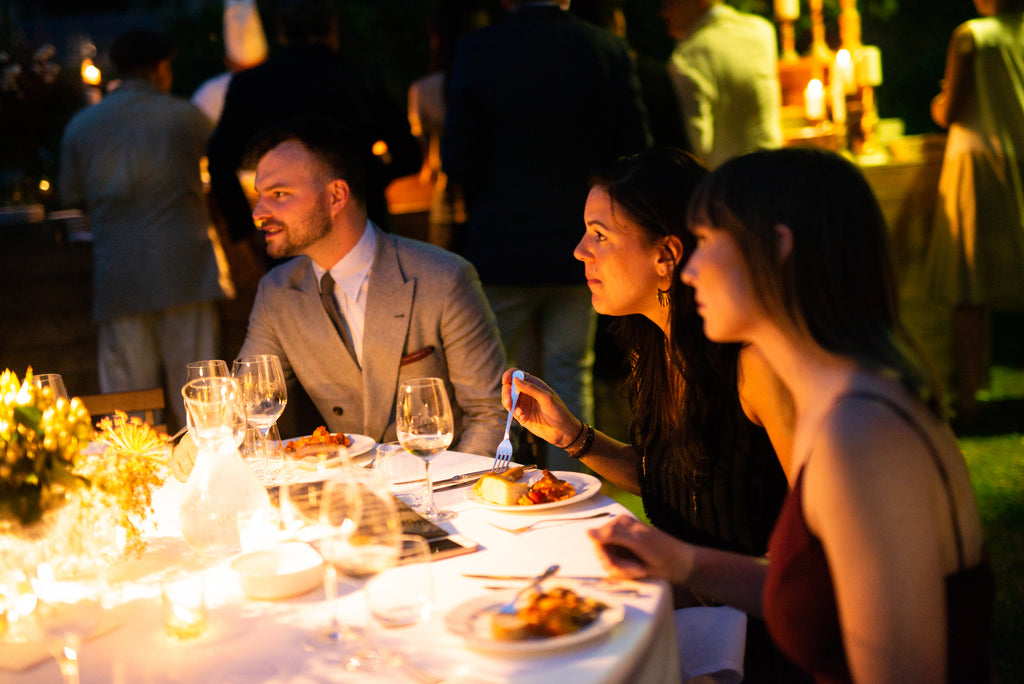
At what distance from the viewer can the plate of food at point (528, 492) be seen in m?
1.71

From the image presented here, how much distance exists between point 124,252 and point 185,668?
3234 millimetres

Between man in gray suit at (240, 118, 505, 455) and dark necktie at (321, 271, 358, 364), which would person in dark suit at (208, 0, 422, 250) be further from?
dark necktie at (321, 271, 358, 364)

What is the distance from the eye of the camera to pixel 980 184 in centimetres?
479

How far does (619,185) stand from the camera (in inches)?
81.7

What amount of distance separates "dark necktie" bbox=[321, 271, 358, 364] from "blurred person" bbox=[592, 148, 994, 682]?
4.59ft

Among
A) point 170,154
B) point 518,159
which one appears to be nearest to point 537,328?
point 518,159

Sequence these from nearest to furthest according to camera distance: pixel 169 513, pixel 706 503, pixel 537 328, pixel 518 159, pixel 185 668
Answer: pixel 185 668
pixel 169 513
pixel 706 503
pixel 518 159
pixel 537 328

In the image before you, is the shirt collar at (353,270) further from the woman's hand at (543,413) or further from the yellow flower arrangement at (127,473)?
the yellow flower arrangement at (127,473)

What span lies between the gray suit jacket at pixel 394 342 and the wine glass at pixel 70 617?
125 cm

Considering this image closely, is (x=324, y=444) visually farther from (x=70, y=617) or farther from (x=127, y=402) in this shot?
(x=127, y=402)

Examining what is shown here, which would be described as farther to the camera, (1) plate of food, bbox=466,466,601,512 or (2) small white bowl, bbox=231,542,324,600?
(1) plate of food, bbox=466,466,601,512

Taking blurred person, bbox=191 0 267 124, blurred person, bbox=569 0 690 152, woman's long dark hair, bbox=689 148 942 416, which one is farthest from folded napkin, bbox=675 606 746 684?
blurred person, bbox=191 0 267 124

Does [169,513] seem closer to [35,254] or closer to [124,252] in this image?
[124,252]

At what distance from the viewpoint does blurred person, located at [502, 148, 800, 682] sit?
1905 millimetres
